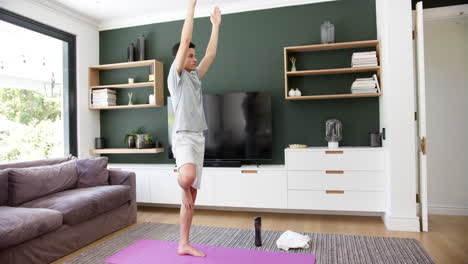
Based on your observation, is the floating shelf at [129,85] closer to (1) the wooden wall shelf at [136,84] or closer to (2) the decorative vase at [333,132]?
(1) the wooden wall shelf at [136,84]

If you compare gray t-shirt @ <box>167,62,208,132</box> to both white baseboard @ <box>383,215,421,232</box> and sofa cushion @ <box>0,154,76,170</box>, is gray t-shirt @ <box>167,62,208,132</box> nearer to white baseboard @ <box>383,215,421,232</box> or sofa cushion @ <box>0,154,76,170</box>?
sofa cushion @ <box>0,154,76,170</box>

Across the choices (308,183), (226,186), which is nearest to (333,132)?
(308,183)

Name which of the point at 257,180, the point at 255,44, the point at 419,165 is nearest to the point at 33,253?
the point at 257,180

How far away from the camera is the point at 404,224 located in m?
3.17

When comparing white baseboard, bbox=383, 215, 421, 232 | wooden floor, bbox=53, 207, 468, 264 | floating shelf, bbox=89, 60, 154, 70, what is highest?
floating shelf, bbox=89, 60, 154, 70

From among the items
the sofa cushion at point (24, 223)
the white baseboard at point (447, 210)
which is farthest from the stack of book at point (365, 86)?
the sofa cushion at point (24, 223)

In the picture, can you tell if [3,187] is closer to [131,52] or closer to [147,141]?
[147,141]

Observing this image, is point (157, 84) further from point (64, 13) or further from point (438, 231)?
point (438, 231)

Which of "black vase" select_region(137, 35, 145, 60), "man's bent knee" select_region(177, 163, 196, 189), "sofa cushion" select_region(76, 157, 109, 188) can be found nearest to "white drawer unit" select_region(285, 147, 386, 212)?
"man's bent knee" select_region(177, 163, 196, 189)

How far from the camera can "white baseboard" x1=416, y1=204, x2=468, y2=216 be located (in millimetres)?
3725

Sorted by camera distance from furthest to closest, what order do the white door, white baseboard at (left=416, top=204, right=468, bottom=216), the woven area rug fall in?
1. white baseboard at (left=416, top=204, right=468, bottom=216)
2. the white door
3. the woven area rug

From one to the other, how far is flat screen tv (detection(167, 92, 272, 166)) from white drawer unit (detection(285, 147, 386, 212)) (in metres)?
0.46

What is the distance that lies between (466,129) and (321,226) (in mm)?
2092

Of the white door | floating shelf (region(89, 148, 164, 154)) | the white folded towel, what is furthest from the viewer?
floating shelf (region(89, 148, 164, 154))
